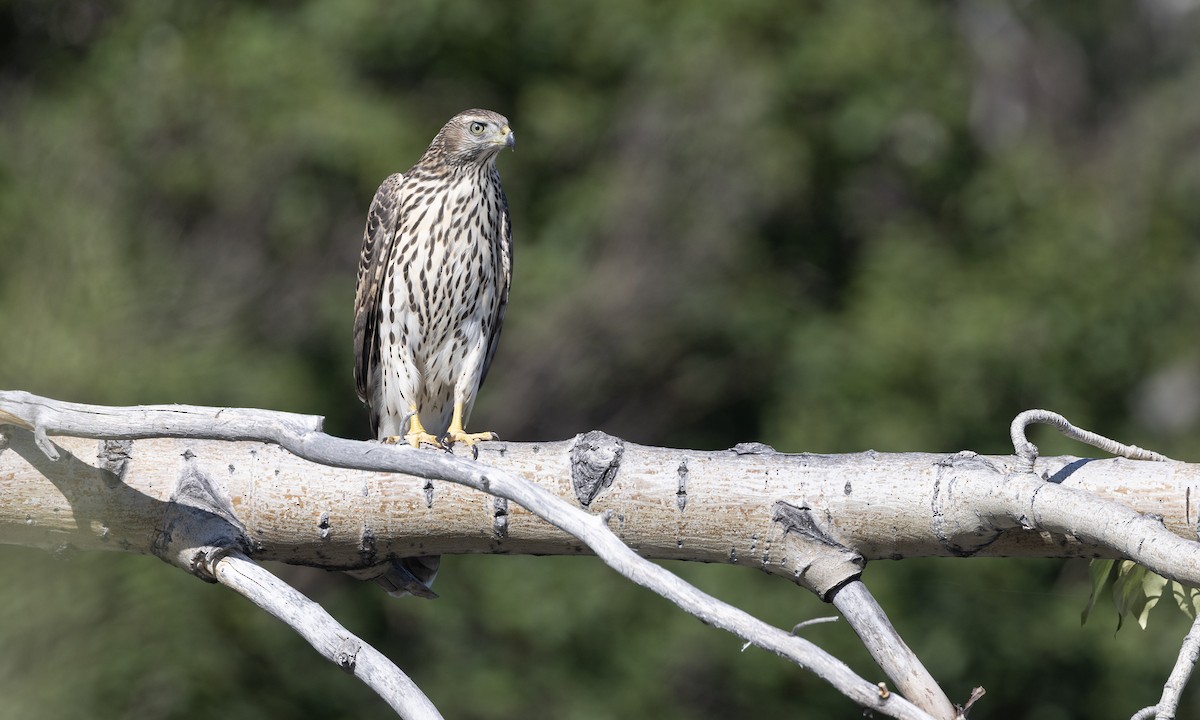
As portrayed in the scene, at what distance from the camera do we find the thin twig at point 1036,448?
2.54 metres

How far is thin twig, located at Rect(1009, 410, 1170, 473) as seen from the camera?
2.54 metres

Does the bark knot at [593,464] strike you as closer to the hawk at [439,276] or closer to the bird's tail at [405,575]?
the bird's tail at [405,575]

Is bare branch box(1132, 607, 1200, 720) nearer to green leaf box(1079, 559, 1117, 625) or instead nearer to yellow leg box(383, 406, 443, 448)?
green leaf box(1079, 559, 1117, 625)

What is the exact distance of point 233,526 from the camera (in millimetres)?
2762

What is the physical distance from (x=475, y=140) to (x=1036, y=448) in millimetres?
2786

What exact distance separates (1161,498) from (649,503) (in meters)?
0.87

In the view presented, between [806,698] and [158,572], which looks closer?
[158,572]

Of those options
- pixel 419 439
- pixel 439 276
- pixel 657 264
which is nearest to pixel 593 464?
pixel 419 439

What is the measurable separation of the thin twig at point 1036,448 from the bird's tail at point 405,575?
1192 millimetres

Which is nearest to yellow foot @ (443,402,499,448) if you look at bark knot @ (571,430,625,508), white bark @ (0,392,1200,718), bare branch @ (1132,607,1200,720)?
white bark @ (0,392,1200,718)

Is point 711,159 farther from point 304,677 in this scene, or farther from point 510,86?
point 304,677

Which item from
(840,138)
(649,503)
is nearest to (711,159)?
(840,138)

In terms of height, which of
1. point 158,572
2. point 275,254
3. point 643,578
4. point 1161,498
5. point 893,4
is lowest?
point 643,578

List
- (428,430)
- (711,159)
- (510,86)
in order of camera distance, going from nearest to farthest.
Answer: (428,430)
(711,159)
(510,86)
